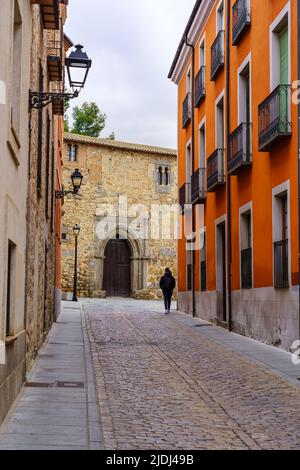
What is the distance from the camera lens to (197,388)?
8000 millimetres

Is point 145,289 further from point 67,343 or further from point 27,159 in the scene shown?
point 27,159

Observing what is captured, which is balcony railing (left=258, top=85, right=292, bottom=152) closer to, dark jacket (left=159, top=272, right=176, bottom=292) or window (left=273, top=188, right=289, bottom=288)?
window (left=273, top=188, right=289, bottom=288)

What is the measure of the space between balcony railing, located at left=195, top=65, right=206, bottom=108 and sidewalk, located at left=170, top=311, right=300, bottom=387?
6.25 metres

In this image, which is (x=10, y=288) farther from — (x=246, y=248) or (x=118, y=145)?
(x=118, y=145)

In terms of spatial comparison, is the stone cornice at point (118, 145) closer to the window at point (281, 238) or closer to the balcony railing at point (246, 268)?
the balcony railing at point (246, 268)

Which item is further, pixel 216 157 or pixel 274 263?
pixel 216 157

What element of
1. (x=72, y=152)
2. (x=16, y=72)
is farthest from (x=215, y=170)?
(x=72, y=152)

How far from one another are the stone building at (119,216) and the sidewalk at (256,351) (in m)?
16.2

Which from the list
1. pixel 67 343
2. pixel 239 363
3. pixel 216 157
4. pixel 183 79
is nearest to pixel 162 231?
pixel 183 79

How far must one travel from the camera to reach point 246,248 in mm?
14008

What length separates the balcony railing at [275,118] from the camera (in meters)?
10.9

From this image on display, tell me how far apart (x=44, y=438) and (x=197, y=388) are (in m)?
3.00

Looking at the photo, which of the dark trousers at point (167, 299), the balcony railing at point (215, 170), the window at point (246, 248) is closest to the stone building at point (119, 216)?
the dark trousers at point (167, 299)

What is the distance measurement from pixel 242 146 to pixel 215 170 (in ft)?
8.60
